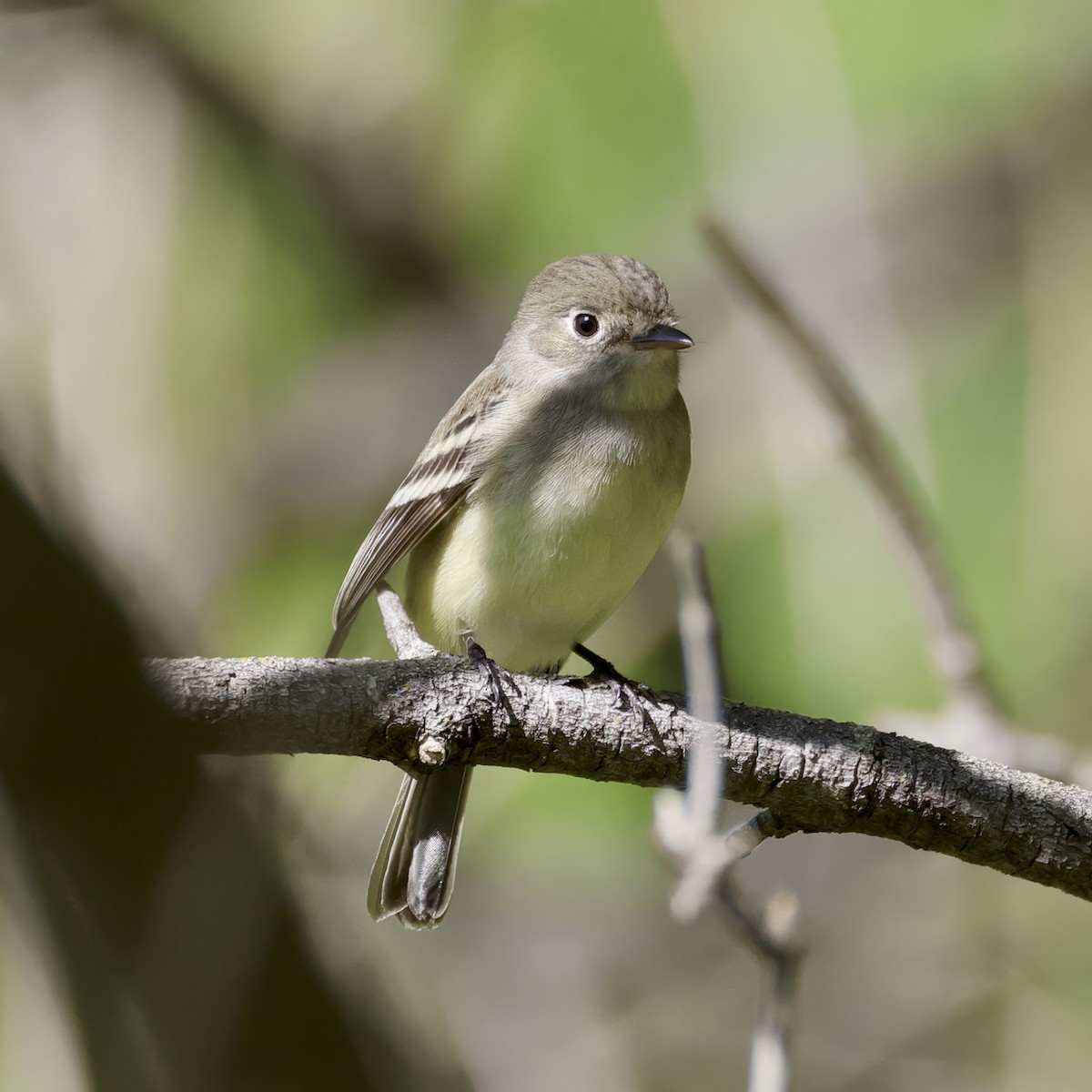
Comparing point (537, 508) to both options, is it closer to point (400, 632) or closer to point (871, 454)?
point (400, 632)

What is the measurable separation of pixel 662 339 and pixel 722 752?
1.56 meters

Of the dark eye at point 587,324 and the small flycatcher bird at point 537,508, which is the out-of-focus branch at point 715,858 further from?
the dark eye at point 587,324

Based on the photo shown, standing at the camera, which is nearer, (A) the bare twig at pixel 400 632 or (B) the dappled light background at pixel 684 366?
(A) the bare twig at pixel 400 632

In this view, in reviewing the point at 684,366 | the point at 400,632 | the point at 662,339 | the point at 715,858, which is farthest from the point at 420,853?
the point at 684,366

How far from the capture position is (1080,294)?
543 cm

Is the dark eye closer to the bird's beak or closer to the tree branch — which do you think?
the bird's beak

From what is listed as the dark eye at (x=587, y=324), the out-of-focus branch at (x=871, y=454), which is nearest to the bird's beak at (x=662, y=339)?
the dark eye at (x=587, y=324)

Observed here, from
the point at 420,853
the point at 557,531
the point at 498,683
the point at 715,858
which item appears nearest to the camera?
the point at 715,858

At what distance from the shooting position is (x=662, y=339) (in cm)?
379

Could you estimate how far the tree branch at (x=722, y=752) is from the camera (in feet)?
7.87

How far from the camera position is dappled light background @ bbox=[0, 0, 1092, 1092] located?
476 cm

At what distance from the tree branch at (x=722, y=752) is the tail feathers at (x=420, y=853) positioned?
3.49 ft

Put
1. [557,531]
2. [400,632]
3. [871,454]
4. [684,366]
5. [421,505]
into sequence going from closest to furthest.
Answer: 1. [400,632]
2. [871,454]
3. [557,531]
4. [421,505]
5. [684,366]

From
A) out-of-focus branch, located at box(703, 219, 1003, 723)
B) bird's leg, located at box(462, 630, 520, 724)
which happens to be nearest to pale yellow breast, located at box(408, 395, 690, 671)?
out-of-focus branch, located at box(703, 219, 1003, 723)
